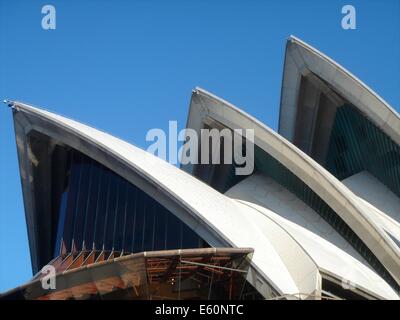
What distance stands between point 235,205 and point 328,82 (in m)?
6.51

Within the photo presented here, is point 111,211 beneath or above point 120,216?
above

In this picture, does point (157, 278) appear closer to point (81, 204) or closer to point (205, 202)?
point (205, 202)

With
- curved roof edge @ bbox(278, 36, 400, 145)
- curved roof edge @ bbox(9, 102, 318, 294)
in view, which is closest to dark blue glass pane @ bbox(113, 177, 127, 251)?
curved roof edge @ bbox(9, 102, 318, 294)

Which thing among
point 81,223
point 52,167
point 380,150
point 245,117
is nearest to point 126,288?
point 81,223

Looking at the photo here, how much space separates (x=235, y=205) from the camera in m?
20.9

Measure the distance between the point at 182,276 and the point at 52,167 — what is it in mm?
10389

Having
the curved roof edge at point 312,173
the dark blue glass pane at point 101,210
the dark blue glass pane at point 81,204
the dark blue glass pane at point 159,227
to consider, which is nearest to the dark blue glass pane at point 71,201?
the dark blue glass pane at point 81,204

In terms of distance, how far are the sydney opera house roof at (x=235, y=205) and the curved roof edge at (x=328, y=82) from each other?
0.05 m

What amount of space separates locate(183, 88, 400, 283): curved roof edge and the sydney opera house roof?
0.16 feet

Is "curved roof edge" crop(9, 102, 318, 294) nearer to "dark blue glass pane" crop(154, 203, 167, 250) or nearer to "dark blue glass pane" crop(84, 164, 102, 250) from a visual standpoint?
"dark blue glass pane" crop(154, 203, 167, 250)

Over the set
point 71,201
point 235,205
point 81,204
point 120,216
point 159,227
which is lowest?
point 159,227

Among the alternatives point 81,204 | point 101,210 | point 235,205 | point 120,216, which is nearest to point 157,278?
point 120,216
